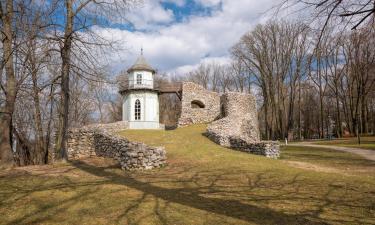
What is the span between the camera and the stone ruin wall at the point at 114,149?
11734 millimetres

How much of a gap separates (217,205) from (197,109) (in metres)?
23.9

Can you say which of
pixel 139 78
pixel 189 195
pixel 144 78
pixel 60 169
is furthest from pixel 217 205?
pixel 139 78

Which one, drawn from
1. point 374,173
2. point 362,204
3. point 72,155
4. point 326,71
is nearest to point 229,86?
point 326,71

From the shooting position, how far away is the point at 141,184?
9.01 meters

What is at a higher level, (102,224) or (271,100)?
(271,100)

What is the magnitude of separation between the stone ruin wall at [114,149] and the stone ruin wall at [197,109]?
13605 millimetres

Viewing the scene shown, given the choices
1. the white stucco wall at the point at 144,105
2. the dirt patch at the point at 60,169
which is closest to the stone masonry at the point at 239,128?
the white stucco wall at the point at 144,105

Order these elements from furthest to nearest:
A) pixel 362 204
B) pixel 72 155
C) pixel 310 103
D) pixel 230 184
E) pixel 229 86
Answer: pixel 229 86, pixel 310 103, pixel 72 155, pixel 230 184, pixel 362 204

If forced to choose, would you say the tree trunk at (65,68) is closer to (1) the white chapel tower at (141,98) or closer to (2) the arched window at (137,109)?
(1) the white chapel tower at (141,98)

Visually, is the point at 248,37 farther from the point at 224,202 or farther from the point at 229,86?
the point at 224,202

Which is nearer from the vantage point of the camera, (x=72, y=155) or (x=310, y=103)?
(x=72, y=155)

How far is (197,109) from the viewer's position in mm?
30516

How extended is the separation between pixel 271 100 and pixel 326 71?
810 cm

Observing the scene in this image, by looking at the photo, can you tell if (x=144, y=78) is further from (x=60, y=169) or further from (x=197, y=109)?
(x=60, y=169)
